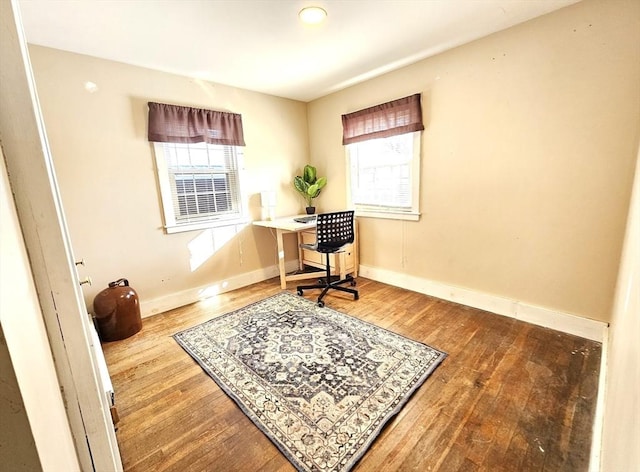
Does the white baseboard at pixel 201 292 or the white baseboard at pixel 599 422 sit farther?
the white baseboard at pixel 201 292

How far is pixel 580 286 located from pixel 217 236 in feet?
11.5

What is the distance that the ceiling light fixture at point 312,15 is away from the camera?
1926 millimetres

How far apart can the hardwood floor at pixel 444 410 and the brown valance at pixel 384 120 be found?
2047mm

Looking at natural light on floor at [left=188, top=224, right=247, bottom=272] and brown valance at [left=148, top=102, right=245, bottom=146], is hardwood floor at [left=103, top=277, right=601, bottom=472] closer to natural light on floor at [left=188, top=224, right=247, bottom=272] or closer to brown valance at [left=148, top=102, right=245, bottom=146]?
natural light on floor at [left=188, top=224, right=247, bottom=272]

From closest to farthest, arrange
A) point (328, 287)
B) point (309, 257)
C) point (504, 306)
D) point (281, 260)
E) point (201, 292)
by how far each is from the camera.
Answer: point (504, 306) < point (328, 287) < point (201, 292) < point (281, 260) < point (309, 257)

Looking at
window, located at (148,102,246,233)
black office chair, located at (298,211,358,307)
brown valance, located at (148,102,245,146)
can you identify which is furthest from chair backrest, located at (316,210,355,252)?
brown valance, located at (148,102,245,146)

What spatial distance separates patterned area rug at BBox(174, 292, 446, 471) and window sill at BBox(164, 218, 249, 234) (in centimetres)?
107

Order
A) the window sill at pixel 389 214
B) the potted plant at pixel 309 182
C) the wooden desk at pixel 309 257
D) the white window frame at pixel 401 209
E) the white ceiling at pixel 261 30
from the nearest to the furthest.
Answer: the white ceiling at pixel 261 30, the white window frame at pixel 401 209, the window sill at pixel 389 214, the wooden desk at pixel 309 257, the potted plant at pixel 309 182

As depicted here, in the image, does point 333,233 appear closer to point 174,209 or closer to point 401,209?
point 401,209

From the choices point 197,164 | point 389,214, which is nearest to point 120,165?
point 197,164

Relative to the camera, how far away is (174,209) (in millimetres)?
3039

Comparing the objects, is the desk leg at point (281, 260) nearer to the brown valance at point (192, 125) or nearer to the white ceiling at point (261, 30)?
the brown valance at point (192, 125)

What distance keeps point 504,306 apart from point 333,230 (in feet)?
5.77

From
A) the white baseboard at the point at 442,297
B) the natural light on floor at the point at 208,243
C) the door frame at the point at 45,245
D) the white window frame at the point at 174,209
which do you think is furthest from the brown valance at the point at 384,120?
the door frame at the point at 45,245
